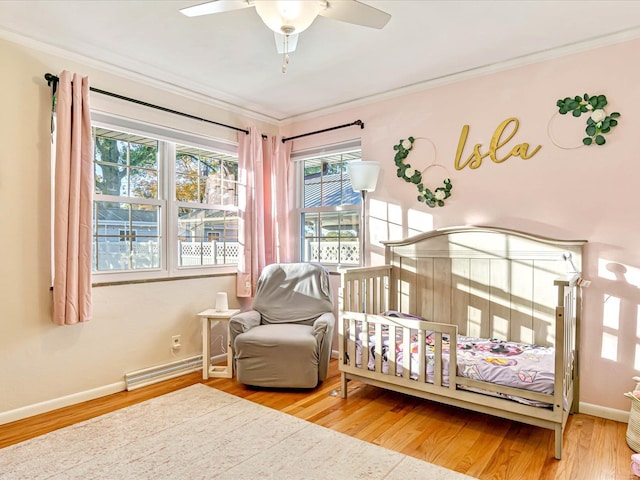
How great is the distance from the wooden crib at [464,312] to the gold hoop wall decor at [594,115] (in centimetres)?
69

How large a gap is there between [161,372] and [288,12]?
2.82m

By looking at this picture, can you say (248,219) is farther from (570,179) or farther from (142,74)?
(570,179)

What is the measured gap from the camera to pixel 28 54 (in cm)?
256

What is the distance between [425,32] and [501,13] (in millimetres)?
434

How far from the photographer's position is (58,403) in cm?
268

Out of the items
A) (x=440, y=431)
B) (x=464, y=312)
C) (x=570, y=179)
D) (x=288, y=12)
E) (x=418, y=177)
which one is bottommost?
(x=440, y=431)

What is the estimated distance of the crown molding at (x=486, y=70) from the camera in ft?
8.18

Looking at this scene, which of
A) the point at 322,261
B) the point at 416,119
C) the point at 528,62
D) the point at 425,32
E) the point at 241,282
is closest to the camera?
the point at 425,32

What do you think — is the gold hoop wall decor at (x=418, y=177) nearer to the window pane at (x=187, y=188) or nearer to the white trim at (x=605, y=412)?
the white trim at (x=605, y=412)

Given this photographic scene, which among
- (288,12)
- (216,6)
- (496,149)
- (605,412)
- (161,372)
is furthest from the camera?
(161,372)

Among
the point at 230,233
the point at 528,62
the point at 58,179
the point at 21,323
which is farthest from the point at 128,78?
the point at 528,62

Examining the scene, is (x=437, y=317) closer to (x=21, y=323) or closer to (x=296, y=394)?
(x=296, y=394)

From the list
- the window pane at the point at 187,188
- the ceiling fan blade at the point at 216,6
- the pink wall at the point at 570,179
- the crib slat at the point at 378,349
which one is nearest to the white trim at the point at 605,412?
the pink wall at the point at 570,179

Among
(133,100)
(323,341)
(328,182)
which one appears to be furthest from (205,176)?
(323,341)
